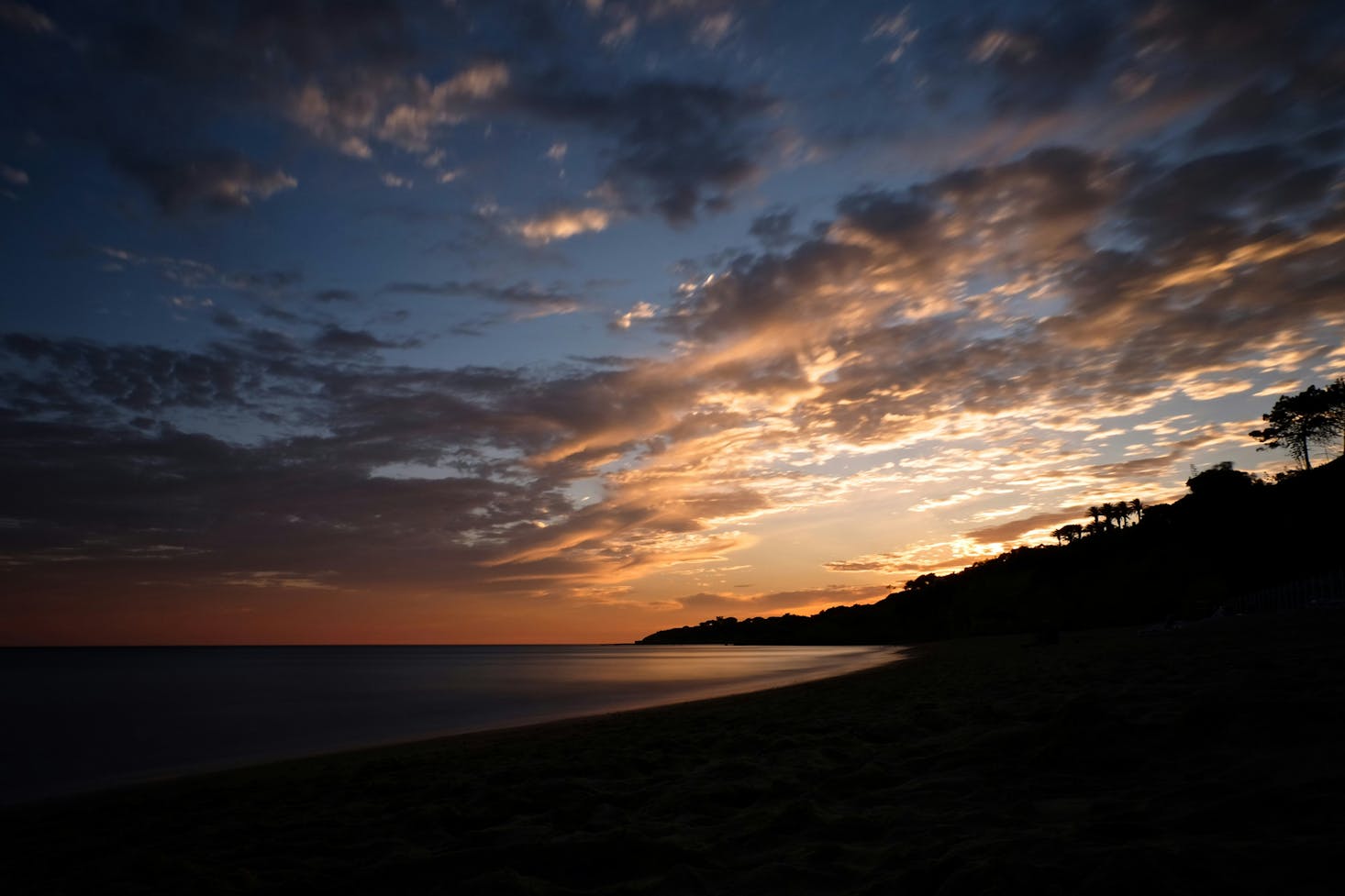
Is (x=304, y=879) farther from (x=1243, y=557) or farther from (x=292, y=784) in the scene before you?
(x=1243, y=557)

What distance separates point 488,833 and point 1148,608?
63469 mm

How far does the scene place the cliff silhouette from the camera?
40.3m

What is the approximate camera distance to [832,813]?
16.0 ft

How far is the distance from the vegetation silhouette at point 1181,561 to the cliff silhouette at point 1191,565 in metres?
0.10

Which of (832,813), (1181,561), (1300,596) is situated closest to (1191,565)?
(1181,561)

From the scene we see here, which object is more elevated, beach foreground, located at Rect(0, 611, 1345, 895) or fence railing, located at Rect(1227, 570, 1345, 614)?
fence railing, located at Rect(1227, 570, 1345, 614)

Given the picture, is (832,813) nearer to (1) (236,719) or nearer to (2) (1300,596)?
(1) (236,719)

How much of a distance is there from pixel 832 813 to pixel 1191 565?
63358mm

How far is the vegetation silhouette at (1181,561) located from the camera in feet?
138

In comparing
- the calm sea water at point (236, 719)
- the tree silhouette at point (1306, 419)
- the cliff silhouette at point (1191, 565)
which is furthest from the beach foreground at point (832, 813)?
the tree silhouette at point (1306, 419)

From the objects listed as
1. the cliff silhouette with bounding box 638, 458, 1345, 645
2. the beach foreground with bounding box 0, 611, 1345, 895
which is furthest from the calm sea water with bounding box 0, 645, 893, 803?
the cliff silhouette with bounding box 638, 458, 1345, 645

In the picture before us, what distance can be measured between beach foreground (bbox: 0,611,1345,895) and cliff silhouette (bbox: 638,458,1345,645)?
77.8 feet

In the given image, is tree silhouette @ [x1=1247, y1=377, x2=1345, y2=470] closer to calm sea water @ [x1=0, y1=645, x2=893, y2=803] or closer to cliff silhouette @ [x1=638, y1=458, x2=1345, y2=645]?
cliff silhouette @ [x1=638, y1=458, x2=1345, y2=645]

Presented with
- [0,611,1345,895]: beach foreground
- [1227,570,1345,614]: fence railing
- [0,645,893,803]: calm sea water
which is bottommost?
[0,645,893,803]: calm sea water
